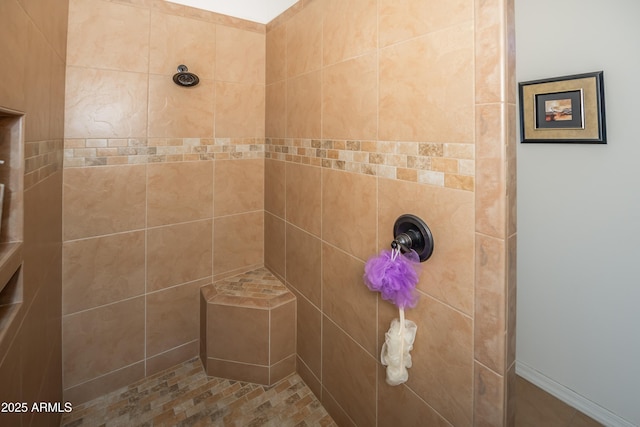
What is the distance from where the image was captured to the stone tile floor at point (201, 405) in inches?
52.8

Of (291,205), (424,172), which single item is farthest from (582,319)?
(291,205)

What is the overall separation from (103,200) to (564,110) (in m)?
2.28

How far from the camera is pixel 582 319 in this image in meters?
1.49

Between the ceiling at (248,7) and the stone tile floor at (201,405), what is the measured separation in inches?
78.9

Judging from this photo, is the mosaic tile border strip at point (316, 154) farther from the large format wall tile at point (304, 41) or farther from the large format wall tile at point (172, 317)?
the large format wall tile at point (172, 317)

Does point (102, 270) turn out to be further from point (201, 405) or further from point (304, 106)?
point (304, 106)

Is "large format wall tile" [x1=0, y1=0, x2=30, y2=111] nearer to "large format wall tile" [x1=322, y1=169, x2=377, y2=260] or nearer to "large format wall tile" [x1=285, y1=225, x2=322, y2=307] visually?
"large format wall tile" [x1=322, y1=169, x2=377, y2=260]

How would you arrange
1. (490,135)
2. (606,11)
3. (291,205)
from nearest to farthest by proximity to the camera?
1. (490,135)
2. (606,11)
3. (291,205)

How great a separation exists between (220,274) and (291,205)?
631 millimetres

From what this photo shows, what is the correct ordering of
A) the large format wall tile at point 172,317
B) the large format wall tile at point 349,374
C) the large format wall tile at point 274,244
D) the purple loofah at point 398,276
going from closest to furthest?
the purple loofah at point 398,276 < the large format wall tile at point 349,374 < the large format wall tile at point 172,317 < the large format wall tile at point 274,244

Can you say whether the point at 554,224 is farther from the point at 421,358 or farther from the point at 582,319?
the point at 421,358

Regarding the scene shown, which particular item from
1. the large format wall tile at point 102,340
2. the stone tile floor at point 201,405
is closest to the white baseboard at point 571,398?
the stone tile floor at point 201,405

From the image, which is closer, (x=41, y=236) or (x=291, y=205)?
(x=41, y=236)

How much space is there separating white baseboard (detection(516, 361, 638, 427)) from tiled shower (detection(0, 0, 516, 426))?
1.18m
